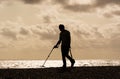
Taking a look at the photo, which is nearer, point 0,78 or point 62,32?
point 0,78

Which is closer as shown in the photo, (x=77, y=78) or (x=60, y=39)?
(x=77, y=78)

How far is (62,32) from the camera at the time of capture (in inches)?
890

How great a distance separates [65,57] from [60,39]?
113 cm

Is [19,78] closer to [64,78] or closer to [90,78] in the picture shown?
[64,78]

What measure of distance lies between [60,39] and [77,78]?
466 cm

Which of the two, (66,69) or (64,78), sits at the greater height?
(64,78)

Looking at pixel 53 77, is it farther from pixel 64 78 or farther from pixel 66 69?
pixel 66 69

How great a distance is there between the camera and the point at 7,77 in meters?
19.7

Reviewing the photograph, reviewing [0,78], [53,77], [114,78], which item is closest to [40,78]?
[53,77]

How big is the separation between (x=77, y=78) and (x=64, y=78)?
2.09 feet

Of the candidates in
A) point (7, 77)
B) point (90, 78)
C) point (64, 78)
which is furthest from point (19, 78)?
point (90, 78)

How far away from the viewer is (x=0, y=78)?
756 inches

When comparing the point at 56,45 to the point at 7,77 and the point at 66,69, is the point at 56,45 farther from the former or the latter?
the point at 7,77

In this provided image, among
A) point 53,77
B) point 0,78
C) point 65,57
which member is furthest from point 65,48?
point 0,78
